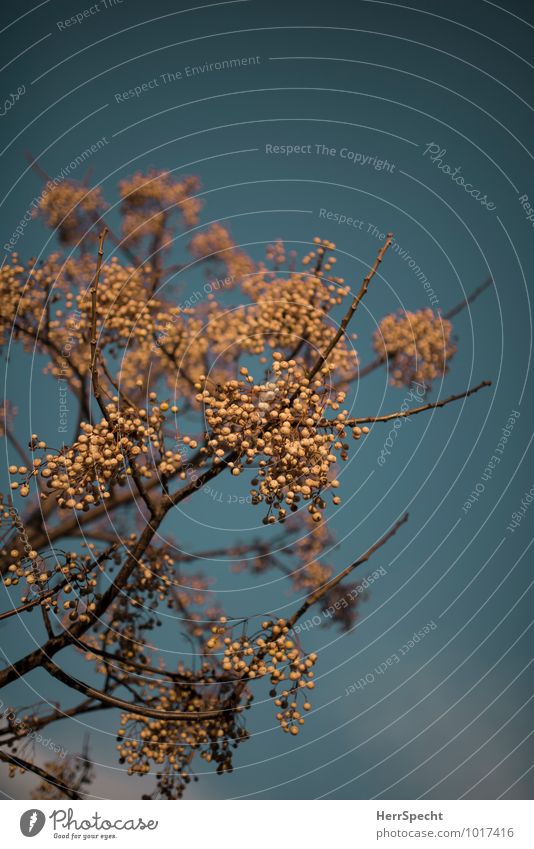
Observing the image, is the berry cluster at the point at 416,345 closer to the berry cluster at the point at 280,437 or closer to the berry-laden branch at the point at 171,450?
the berry-laden branch at the point at 171,450

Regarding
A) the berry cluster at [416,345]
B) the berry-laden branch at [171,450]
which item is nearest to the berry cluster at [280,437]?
the berry-laden branch at [171,450]

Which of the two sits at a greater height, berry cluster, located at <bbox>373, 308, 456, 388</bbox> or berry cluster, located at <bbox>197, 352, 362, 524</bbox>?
berry cluster, located at <bbox>373, 308, 456, 388</bbox>

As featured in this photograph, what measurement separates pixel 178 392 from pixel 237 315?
1.37 m

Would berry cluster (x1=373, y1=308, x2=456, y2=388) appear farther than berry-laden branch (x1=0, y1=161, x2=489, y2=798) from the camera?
Yes

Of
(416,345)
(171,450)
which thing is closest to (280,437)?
(171,450)

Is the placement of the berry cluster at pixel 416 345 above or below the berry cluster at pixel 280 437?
above

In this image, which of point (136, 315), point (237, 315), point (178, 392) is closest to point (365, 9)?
point (237, 315)

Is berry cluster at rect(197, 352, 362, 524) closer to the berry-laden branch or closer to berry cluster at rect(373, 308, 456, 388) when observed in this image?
the berry-laden branch

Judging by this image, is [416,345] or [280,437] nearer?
[280,437]

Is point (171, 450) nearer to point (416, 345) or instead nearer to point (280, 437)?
point (280, 437)

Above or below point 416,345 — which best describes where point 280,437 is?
below

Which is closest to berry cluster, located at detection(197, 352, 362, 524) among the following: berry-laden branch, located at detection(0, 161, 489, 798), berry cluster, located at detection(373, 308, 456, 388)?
berry-laden branch, located at detection(0, 161, 489, 798)
